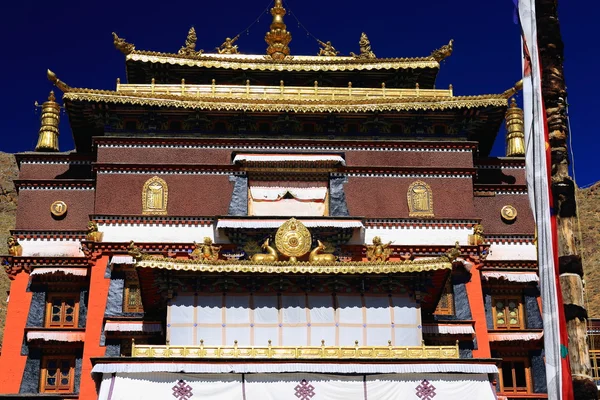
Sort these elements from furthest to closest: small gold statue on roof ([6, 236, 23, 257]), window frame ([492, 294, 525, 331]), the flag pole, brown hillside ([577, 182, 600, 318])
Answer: brown hillside ([577, 182, 600, 318]) < window frame ([492, 294, 525, 331]) < small gold statue on roof ([6, 236, 23, 257]) < the flag pole

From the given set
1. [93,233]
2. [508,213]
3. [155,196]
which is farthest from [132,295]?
[508,213]

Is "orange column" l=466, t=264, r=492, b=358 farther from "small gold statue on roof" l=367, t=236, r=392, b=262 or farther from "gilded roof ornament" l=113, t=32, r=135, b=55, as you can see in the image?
"gilded roof ornament" l=113, t=32, r=135, b=55

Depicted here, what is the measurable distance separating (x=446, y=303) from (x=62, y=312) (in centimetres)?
1445

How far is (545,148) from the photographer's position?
13.3 m

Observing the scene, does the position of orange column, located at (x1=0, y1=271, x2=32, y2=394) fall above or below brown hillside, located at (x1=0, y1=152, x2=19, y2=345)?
below

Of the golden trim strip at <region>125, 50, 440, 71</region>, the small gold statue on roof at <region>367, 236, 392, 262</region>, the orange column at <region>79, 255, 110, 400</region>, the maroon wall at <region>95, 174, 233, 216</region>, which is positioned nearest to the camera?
the small gold statue on roof at <region>367, 236, 392, 262</region>

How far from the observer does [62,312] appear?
33906 mm

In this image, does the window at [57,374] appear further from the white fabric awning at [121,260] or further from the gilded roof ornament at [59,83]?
the gilded roof ornament at [59,83]

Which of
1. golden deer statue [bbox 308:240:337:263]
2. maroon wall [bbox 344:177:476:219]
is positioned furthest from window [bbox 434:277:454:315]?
golden deer statue [bbox 308:240:337:263]

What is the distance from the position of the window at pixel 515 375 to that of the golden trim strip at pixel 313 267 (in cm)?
736

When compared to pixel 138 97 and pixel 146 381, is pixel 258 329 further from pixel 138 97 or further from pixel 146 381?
pixel 138 97

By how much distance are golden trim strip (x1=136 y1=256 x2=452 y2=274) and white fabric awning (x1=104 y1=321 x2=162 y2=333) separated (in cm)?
421

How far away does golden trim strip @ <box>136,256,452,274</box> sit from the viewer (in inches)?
1125

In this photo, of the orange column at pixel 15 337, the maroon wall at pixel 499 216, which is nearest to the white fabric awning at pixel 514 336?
the maroon wall at pixel 499 216
